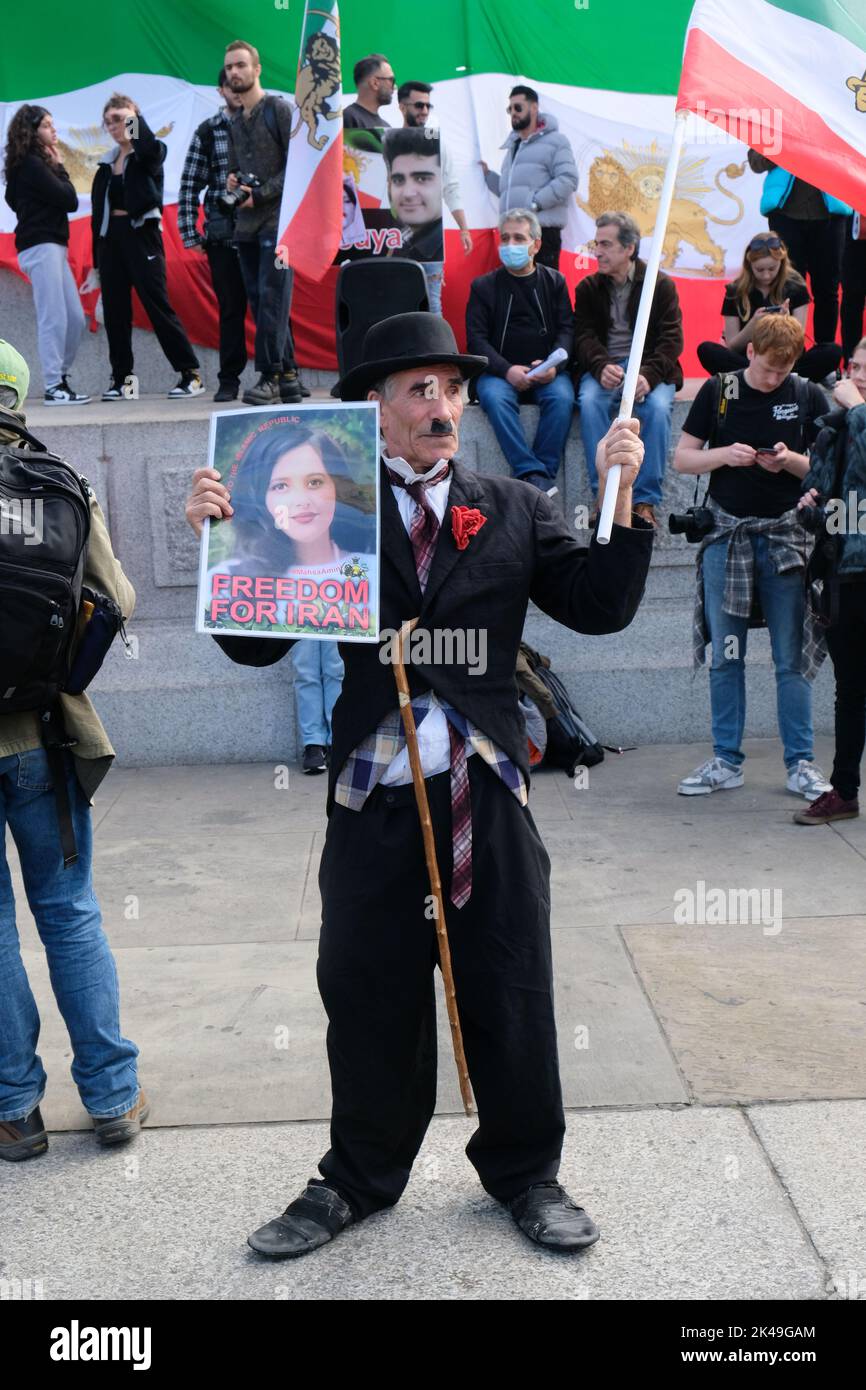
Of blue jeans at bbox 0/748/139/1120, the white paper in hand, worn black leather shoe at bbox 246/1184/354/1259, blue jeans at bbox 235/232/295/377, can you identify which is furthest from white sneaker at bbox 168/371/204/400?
worn black leather shoe at bbox 246/1184/354/1259

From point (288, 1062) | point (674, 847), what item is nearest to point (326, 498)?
point (288, 1062)

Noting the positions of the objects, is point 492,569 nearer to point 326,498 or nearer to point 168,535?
point 326,498

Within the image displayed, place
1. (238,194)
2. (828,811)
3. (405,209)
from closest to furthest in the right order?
(828,811) < (238,194) < (405,209)

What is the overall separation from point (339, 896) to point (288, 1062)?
121 cm

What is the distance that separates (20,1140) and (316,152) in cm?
513

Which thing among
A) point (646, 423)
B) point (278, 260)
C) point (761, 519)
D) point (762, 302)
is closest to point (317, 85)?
point (278, 260)

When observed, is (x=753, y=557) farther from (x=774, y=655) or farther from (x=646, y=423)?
(x=646, y=423)

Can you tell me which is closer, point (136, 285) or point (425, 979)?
point (425, 979)

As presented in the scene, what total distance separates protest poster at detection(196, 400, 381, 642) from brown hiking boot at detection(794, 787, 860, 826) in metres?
3.72

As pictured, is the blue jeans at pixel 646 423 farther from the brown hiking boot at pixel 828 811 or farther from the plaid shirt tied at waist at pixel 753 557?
the brown hiking boot at pixel 828 811

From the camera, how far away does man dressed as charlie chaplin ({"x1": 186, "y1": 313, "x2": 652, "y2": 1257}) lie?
3.26 m

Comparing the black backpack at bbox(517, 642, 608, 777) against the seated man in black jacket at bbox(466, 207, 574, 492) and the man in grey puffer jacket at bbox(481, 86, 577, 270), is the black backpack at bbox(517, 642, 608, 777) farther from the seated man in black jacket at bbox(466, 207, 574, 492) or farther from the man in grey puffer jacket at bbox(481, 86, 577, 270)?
the man in grey puffer jacket at bbox(481, 86, 577, 270)

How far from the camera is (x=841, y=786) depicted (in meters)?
6.46

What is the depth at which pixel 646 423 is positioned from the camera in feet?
25.1
